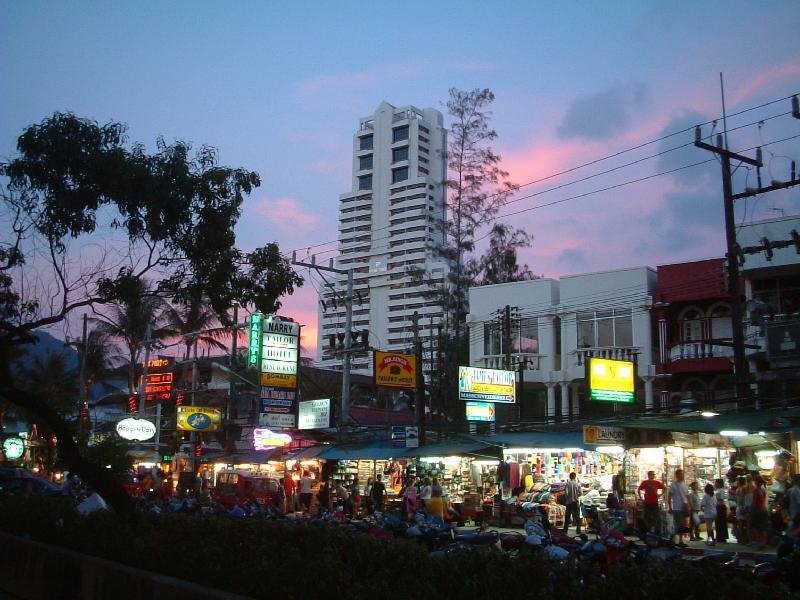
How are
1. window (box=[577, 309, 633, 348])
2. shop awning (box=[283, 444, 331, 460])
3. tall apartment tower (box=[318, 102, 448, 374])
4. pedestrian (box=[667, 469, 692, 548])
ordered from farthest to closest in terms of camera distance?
tall apartment tower (box=[318, 102, 448, 374])
window (box=[577, 309, 633, 348])
shop awning (box=[283, 444, 331, 460])
pedestrian (box=[667, 469, 692, 548])

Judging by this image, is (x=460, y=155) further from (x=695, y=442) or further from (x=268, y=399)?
(x=695, y=442)

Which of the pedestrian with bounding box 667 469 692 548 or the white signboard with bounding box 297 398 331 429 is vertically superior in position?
the white signboard with bounding box 297 398 331 429

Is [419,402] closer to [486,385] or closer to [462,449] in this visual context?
[486,385]

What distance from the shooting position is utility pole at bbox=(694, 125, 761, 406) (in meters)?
23.2

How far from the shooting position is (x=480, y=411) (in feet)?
109

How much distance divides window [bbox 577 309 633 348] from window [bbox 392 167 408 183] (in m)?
90.7

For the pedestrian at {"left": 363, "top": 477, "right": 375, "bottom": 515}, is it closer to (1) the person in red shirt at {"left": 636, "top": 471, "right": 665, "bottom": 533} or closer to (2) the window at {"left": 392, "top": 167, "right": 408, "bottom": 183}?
(1) the person in red shirt at {"left": 636, "top": 471, "right": 665, "bottom": 533}

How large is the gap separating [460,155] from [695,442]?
92.4 feet

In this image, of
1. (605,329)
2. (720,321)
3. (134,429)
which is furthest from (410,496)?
(134,429)

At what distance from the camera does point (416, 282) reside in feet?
165

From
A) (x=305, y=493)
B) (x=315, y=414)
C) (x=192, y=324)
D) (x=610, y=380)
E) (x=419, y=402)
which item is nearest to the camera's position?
(x=305, y=493)

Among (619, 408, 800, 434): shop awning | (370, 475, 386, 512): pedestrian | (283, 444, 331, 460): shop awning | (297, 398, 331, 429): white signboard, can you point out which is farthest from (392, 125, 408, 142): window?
(619, 408, 800, 434): shop awning

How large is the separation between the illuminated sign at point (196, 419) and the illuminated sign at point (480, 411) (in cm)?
1282

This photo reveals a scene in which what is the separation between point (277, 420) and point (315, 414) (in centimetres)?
304
